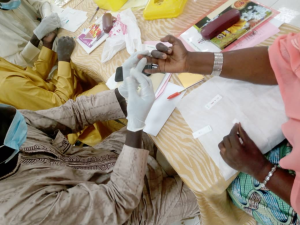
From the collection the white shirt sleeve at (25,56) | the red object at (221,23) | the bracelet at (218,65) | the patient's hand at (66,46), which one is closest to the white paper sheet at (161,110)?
the bracelet at (218,65)

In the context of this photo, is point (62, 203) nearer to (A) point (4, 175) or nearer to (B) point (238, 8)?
(A) point (4, 175)

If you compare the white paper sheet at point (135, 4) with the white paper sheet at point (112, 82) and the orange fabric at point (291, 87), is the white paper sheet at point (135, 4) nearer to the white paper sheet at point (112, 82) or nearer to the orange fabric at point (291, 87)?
the white paper sheet at point (112, 82)

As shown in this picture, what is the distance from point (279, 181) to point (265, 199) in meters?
0.10

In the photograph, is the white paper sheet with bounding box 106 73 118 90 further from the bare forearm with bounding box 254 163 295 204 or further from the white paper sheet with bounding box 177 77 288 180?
the bare forearm with bounding box 254 163 295 204

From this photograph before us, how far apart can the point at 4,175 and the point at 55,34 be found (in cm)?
108

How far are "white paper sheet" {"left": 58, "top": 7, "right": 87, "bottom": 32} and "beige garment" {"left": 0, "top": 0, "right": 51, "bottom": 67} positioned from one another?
0.63ft

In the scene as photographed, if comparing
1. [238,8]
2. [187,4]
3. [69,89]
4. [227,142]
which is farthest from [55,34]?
[227,142]

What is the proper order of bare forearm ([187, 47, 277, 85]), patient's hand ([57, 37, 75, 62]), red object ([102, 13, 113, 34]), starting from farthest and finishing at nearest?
patient's hand ([57, 37, 75, 62]) < red object ([102, 13, 113, 34]) < bare forearm ([187, 47, 277, 85])

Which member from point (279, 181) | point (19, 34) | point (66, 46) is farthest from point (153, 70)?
point (19, 34)

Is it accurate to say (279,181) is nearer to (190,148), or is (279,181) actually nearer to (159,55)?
(190,148)

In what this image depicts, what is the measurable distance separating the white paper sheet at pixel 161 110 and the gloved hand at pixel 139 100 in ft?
0.10

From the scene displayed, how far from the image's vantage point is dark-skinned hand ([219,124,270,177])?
0.58 m

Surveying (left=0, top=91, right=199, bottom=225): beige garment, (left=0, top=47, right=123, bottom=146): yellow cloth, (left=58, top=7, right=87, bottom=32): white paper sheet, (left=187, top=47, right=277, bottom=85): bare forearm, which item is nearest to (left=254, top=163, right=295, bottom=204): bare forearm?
(left=187, top=47, right=277, bottom=85): bare forearm

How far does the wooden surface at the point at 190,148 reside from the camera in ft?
1.96
